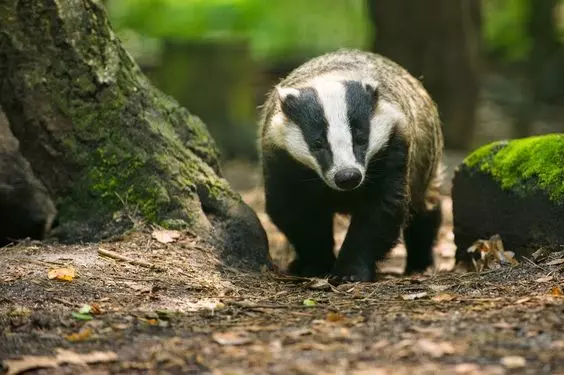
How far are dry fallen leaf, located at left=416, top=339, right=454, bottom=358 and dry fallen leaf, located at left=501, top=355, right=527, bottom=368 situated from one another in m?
0.20

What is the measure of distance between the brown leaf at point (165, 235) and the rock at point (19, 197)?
75cm

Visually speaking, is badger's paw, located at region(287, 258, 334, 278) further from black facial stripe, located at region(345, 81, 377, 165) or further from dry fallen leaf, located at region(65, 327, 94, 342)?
dry fallen leaf, located at region(65, 327, 94, 342)

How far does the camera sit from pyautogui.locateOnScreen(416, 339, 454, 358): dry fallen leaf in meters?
3.47

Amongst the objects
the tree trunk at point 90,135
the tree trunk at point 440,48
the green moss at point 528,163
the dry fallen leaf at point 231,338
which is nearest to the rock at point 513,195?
the green moss at point 528,163

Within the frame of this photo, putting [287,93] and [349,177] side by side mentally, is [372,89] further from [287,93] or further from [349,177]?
[349,177]

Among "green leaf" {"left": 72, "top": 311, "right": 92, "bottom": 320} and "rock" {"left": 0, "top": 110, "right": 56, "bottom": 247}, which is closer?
"green leaf" {"left": 72, "top": 311, "right": 92, "bottom": 320}

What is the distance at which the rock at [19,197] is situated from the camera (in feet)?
19.9

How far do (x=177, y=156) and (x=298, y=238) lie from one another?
99 centimetres

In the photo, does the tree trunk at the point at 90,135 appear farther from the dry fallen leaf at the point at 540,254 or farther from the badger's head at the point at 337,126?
the dry fallen leaf at the point at 540,254

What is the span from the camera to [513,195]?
6.09 metres

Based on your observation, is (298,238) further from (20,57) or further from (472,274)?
(20,57)

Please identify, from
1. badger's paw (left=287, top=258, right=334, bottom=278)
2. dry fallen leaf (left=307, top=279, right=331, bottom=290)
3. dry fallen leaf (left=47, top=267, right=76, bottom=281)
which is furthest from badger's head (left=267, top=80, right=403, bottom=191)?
dry fallen leaf (left=47, top=267, right=76, bottom=281)

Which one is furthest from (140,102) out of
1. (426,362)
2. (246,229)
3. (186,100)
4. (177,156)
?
(186,100)

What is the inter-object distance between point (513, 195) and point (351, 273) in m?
1.15
